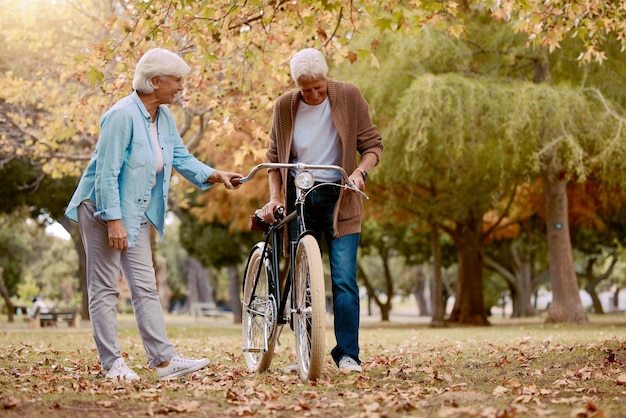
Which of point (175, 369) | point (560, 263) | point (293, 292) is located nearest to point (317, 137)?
point (293, 292)

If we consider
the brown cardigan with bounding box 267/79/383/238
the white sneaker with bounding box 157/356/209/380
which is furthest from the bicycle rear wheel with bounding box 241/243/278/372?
the brown cardigan with bounding box 267/79/383/238

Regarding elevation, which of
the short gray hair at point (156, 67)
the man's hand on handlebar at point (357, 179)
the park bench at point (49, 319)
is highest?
the short gray hair at point (156, 67)

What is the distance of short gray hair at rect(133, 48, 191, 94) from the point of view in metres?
5.38

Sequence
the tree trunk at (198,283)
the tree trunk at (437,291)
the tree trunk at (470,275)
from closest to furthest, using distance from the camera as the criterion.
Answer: the tree trunk at (437,291)
the tree trunk at (470,275)
the tree trunk at (198,283)

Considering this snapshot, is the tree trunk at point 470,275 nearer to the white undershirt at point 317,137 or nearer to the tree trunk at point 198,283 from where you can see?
the white undershirt at point 317,137

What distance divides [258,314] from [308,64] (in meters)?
1.77

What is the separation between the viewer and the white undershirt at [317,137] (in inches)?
228

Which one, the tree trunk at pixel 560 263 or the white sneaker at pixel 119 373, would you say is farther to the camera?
the tree trunk at pixel 560 263

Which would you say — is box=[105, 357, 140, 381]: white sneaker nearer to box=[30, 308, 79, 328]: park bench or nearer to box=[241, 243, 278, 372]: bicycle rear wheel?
box=[241, 243, 278, 372]: bicycle rear wheel

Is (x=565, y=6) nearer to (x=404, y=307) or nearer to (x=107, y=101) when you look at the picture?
(x=107, y=101)

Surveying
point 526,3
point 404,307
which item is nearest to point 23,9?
point 526,3

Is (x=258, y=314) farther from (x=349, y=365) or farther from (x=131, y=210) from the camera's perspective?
(x=131, y=210)

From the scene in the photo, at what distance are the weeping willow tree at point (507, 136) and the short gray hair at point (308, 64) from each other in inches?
369

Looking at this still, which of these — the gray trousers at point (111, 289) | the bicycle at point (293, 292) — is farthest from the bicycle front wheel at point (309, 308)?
the gray trousers at point (111, 289)
